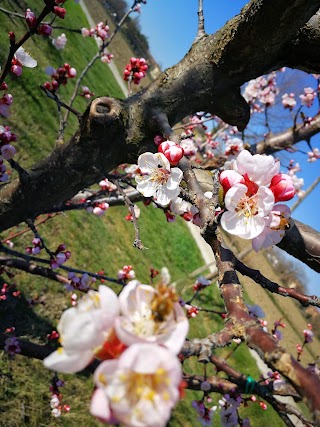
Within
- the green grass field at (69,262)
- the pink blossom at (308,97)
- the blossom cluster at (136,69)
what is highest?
the pink blossom at (308,97)

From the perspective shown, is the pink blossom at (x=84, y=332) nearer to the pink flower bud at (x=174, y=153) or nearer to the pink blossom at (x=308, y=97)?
the pink flower bud at (x=174, y=153)

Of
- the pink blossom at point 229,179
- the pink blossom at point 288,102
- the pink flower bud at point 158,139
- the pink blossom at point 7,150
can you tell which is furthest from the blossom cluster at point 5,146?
the pink blossom at point 288,102

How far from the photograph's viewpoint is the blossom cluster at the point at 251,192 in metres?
0.99

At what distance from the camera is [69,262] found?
16.1 ft

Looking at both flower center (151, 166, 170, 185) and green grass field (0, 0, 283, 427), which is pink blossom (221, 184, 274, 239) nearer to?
green grass field (0, 0, 283, 427)

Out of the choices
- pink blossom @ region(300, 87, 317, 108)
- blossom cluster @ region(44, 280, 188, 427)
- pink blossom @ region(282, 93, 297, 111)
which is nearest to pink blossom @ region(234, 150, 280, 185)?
blossom cluster @ region(44, 280, 188, 427)

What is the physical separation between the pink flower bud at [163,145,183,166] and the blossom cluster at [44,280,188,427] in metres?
0.72

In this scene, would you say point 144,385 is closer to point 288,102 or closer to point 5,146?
point 5,146

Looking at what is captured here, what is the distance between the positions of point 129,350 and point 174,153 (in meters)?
0.86

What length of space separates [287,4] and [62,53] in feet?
32.1

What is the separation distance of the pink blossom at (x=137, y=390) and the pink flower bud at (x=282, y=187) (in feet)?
2.23

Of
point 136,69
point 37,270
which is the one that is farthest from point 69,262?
point 136,69

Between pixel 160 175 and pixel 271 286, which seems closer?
pixel 271 286

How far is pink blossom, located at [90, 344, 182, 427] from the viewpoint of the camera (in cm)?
50
